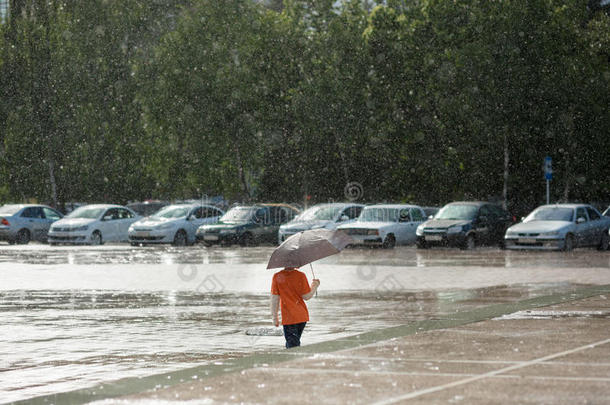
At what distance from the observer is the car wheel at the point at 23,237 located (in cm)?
4225

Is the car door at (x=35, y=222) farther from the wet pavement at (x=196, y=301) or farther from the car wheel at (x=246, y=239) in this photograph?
the wet pavement at (x=196, y=301)

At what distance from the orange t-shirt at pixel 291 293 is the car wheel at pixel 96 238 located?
31.8 m

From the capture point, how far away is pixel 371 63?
4809 centimetres

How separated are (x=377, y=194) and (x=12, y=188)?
62.6 feet

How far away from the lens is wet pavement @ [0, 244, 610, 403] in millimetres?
11094

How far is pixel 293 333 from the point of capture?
1052cm

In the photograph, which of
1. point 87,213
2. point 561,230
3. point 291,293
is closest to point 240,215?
point 87,213

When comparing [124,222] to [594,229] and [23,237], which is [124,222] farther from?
[594,229]

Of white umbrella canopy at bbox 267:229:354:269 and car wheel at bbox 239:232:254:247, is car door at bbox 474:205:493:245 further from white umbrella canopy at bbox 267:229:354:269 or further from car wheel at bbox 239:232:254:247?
white umbrella canopy at bbox 267:229:354:269

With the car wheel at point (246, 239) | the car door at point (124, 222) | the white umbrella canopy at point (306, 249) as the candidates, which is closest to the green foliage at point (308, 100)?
the car wheel at point (246, 239)

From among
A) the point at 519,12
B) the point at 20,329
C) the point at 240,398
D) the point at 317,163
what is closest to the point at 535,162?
the point at 519,12

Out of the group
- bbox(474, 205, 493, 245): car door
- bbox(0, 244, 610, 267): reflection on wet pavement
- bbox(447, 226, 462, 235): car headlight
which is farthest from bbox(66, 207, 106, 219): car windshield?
bbox(474, 205, 493, 245): car door

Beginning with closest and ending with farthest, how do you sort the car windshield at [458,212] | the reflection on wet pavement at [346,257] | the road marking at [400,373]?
the road marking at [400,373] → the reflection on wet pavement at [346,257] → the car windshield at [458,212]

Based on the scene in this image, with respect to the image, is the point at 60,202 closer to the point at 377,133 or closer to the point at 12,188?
the point at 12,188
